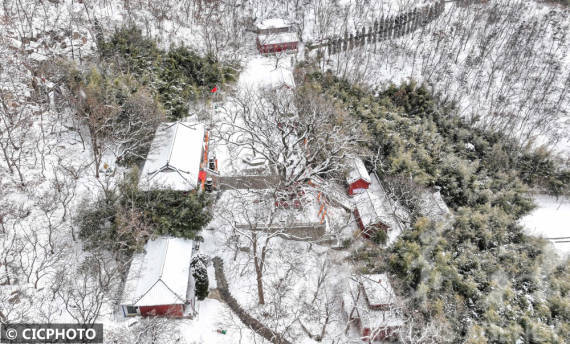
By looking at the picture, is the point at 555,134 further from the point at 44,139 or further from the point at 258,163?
the point at 44,139

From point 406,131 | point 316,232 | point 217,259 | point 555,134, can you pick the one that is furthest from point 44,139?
point 555,134

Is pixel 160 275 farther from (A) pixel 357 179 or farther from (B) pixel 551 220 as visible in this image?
(B) pixel 551 220

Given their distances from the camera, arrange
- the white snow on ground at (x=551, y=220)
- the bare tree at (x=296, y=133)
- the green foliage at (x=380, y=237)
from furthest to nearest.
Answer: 1. the white snow on ground at (x=551, y=220)
2. the bare tree at (x=296, y=133)
3. the green foliage at (x=380, y=237)

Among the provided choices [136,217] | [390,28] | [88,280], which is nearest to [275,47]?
[390,28]

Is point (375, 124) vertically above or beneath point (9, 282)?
above

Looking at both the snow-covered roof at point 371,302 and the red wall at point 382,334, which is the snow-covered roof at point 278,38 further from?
the red wall at point 382,334

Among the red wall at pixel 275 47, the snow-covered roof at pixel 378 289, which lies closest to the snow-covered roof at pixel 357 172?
the snow-covered roof at pixel 378 289

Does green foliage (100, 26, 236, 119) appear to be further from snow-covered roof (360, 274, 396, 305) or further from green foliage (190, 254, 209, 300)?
snow-covered roof (360, 274, 396, 305)
